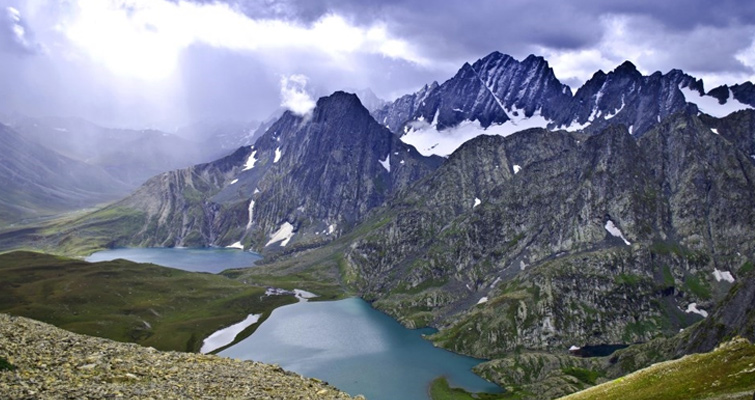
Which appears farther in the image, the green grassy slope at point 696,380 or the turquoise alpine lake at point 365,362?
the turquoise alpine lake at point 365,362

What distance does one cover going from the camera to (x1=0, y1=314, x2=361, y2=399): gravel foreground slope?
1289 inches

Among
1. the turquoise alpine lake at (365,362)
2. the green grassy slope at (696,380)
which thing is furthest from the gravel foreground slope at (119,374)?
the turquoise alpine lake at (365,362)

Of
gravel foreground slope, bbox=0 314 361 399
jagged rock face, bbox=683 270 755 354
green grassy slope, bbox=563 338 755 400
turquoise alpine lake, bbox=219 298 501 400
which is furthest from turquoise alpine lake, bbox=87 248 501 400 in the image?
gravel foreground slope, bbox=0 314 361 399

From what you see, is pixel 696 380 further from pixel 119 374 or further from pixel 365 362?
pixel 365 362

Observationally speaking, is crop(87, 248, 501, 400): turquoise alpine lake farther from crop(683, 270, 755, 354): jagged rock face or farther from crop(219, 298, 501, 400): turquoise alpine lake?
crop(683, 270, 755, 354): jagged rock face

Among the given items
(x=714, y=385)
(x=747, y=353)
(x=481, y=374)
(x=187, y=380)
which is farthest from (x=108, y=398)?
(x=481, y=374)

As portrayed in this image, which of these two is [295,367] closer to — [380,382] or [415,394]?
[380,382]

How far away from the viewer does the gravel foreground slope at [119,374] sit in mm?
32750

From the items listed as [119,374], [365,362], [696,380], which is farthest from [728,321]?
[119,374]

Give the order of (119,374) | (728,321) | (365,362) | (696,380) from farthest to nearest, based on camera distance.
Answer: (365,362), (728,321), (696,380), (119,374)

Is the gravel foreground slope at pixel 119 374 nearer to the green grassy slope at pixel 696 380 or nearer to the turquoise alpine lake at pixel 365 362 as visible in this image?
the green grassy slope at pixel 696 380

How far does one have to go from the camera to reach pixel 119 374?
3906cm

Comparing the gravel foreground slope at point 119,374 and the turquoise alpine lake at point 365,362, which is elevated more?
the gravel foreground slope at point 119,374

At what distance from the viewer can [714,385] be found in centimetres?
3966
